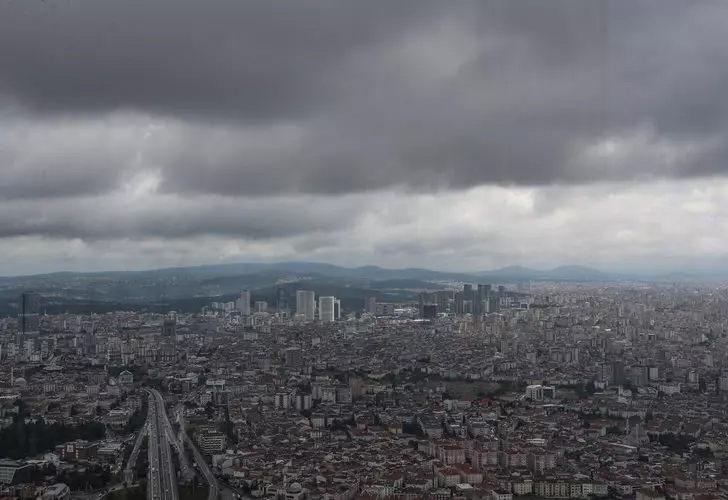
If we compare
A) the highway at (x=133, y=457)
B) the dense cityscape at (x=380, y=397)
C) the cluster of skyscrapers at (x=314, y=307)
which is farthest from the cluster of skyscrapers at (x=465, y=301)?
the highway at (x=133, y=457)

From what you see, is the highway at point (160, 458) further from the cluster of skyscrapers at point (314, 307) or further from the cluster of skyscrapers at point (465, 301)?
the cluster of skyscrapers at point (465, 301)

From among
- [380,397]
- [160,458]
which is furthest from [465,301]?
[160,458]

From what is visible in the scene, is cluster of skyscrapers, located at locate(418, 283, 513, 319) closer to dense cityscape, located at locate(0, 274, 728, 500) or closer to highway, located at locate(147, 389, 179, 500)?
dense cityscape, located at locate(0, 274, 728, 500)

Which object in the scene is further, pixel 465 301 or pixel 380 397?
pixel 465 301

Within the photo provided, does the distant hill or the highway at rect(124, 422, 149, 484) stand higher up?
the distant hill

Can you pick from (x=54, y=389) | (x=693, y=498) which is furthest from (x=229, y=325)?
(x=693, y=498)

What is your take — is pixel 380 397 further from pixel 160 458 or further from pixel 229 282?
pixel 229 282

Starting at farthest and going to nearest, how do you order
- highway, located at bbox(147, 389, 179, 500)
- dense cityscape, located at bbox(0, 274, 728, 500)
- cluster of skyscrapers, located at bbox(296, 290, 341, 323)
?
1. cluster of skyscrapers, located at bbox(296, 290, 341, 323)
2. dense cityscape, located at bbox(0, 274, 728, 500)
3. highway, located at bbox(147, 389, 179, 500)

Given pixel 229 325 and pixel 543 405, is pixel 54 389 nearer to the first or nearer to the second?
pixel 229 325

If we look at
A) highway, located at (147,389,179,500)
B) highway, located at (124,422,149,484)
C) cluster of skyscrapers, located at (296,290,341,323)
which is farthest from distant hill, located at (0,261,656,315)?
highway, located at (124,422,149,484)
